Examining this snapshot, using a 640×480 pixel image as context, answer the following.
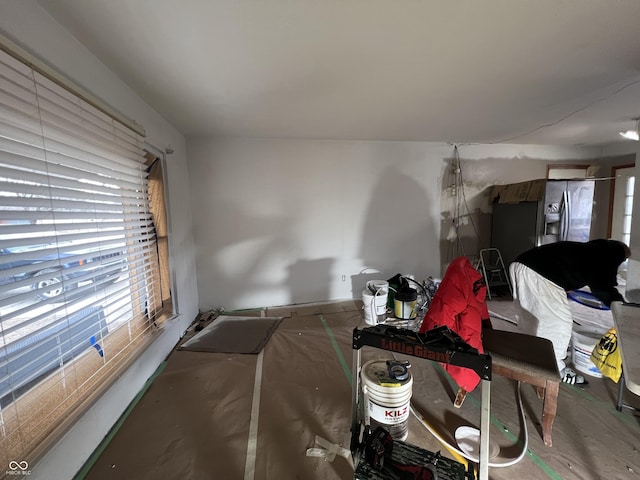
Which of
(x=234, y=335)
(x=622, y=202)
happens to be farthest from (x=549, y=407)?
(x=622, y=202)

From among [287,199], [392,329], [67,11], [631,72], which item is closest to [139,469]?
[392,329]

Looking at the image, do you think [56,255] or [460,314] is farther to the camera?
[460,314]

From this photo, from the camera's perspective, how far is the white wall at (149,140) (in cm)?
116

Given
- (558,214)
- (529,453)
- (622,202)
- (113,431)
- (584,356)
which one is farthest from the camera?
(622,202)

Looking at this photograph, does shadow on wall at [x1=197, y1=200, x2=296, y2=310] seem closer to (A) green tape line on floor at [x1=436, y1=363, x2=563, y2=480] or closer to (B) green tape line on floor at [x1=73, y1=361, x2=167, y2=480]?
(B) green tape line on floor at [x1=73, y1=361, x2=167, y2=480]

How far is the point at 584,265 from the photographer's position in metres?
1.93

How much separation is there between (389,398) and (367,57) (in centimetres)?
213

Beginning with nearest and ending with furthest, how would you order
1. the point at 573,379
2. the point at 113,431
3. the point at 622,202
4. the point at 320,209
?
1. the point at 113,431
2. the point at 573,379
3. the point at 320,209
4. the point at 622,202

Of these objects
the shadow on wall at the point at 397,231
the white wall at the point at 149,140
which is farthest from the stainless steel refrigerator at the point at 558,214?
the white wall at the point at 149,140

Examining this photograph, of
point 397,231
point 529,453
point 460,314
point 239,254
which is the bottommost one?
point 529,453

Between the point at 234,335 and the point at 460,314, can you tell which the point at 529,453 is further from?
the point at 234,335

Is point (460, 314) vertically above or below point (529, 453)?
above

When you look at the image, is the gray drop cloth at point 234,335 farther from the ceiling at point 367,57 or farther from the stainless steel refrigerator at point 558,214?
the stainless steel refrigerator at point 558,214

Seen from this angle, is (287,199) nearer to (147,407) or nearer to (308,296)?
(308,296)
